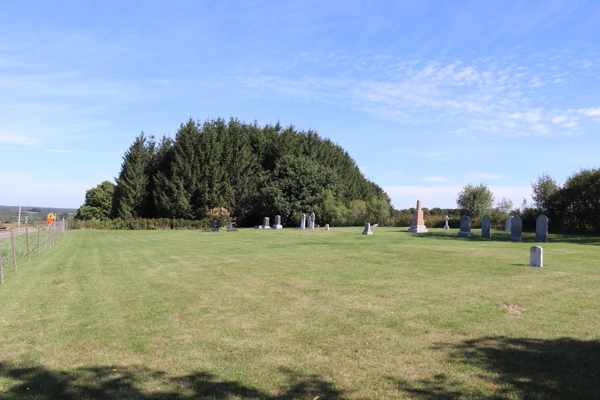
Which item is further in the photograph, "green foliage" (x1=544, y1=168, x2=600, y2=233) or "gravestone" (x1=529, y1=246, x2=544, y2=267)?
"green foliage" (x1=544, y1=168, x2=600, y2=233)

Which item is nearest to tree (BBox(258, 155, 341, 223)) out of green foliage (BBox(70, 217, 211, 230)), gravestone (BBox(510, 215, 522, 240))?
green foliage (BBox(70, 217, 211, 230))

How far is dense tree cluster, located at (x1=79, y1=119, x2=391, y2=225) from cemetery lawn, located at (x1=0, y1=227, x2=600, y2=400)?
33.6m

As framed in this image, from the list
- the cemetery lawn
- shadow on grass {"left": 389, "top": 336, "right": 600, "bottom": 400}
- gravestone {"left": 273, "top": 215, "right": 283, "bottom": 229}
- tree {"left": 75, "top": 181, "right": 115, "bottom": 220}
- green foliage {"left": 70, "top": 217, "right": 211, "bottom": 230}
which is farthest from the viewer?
tree {"left": 75, "top": 181, "right": 115, "bottom": 220}

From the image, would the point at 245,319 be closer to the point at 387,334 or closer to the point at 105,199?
the point at 387,334

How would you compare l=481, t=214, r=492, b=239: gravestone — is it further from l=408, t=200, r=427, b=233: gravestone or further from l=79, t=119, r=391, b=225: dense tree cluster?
l=79, t=119, r=391, b=225: dense tree cluster

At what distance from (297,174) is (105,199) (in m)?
38.2

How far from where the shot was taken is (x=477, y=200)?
46.1 metres

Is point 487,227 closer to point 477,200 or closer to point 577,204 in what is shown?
point 577,204

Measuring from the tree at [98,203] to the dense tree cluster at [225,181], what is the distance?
62.9ft

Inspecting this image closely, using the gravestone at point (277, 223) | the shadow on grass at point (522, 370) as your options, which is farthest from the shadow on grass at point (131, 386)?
the gravestone at point (277, 223)

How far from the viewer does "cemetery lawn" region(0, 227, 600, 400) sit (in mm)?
4676

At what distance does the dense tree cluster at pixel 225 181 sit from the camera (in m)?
46.0

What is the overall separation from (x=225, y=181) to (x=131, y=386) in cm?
4470

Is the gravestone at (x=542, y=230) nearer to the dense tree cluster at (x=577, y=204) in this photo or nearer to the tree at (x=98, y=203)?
the dense tree cluster at (x=577, y=204)
